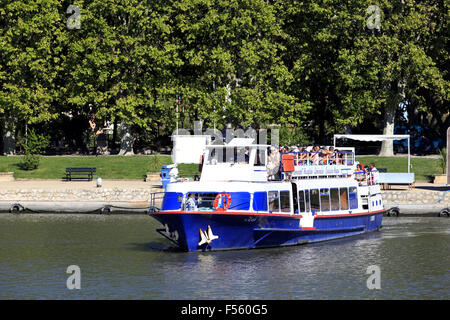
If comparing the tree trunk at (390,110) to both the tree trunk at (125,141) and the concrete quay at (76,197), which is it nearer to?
the tree trunk at (125,141)

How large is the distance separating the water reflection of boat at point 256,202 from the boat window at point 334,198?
52 millimetres

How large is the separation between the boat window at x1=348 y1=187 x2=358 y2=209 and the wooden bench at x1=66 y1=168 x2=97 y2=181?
26.4 m

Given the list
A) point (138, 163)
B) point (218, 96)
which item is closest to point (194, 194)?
point (138, 163)

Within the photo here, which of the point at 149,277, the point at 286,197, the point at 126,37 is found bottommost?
the point at 149,277

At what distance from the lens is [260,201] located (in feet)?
128

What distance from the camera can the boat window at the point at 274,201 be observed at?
3991cm

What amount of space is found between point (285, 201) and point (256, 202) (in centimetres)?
228

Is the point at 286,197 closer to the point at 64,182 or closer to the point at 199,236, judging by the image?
the point at 199,236

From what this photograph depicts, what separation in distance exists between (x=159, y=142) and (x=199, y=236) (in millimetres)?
59917

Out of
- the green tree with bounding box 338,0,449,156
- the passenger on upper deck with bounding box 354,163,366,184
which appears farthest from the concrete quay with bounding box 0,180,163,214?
the green tree with bounding box 338,0,449,156

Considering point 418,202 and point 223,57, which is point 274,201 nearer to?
point 418,202

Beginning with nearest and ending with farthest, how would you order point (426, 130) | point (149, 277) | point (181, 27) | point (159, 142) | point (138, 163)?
point (149, 277)
point (138, 163)
point (181, 27)
point (426, 130)
point (159, 142)

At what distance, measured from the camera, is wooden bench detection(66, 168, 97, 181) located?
216 feet

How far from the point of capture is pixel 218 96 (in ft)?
257
